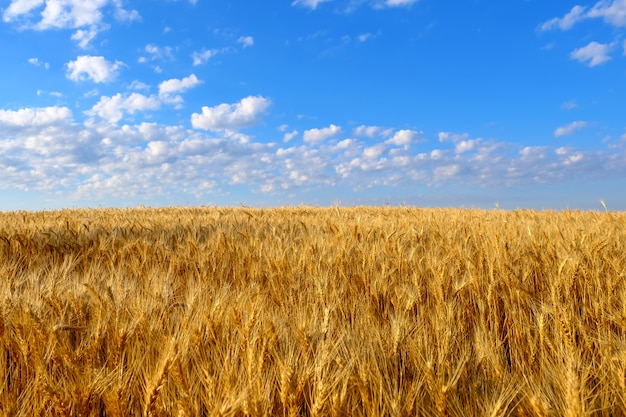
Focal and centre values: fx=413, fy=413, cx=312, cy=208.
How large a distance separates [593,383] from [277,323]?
129cm

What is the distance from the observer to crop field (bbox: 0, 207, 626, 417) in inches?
49.2

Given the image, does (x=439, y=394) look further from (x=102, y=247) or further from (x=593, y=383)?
(x=102, y=247)

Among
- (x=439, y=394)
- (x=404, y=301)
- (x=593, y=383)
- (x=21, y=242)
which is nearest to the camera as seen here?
(x=439, y=394)

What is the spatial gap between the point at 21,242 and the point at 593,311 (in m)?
4.66

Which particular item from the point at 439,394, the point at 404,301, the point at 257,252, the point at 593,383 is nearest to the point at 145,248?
the point at 257,252

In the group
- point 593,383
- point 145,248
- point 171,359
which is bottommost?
point 593,383

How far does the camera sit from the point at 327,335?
166 centimetres

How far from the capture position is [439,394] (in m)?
1.22

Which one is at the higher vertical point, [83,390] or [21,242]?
[21,242]

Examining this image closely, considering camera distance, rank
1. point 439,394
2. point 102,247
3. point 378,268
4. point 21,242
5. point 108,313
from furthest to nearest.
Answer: point 21,242 → point 102,247 → point 378,268 → point 108,313 → point 439,394

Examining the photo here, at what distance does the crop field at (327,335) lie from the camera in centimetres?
125

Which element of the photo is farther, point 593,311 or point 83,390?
point 593,311

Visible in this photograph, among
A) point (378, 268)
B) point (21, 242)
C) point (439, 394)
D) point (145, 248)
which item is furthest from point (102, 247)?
point (439, 394)

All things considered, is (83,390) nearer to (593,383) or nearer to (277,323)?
(277,323)
